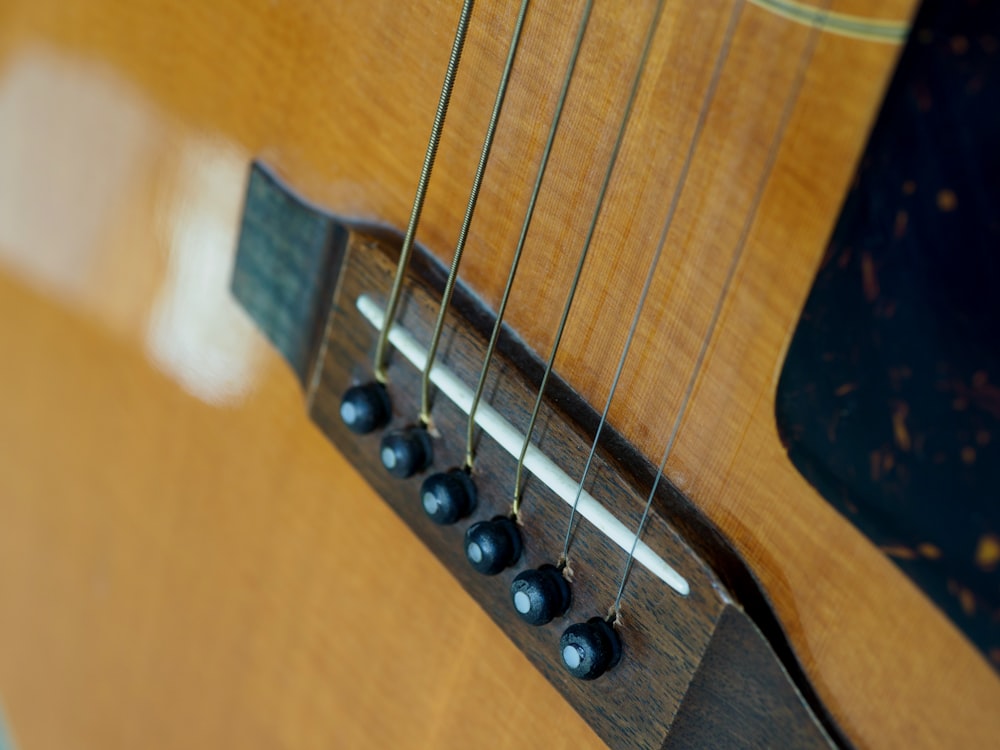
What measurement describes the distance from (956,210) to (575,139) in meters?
0.17

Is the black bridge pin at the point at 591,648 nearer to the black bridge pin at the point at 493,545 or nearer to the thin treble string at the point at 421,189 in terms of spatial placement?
the black bridge pin at the point at 493,545

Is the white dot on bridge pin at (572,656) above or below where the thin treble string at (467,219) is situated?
below

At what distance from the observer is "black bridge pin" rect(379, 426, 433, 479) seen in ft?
1.76

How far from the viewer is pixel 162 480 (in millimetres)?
810

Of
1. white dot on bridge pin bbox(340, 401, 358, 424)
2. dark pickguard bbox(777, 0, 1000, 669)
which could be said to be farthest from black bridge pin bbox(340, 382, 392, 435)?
dark pickguard bbox(777, 0, 1000, 669)

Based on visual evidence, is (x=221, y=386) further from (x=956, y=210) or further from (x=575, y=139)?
(x=956, y=210)

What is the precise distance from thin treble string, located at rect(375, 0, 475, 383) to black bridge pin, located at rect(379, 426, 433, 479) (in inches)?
1.4

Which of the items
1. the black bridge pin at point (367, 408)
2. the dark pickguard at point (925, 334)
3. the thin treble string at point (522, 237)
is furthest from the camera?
the black bridge pin at point (367, 408)

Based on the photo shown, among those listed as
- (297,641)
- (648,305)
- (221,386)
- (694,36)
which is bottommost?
(297,641)

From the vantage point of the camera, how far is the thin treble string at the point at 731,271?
372mm

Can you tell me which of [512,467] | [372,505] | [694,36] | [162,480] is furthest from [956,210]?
[162,480]

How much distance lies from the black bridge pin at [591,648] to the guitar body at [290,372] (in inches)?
2.4

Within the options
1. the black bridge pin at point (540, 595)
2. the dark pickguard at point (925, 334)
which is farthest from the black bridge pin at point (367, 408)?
the dark pickguard at point (925, 334)

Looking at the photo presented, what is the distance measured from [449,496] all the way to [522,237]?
0.13 m
